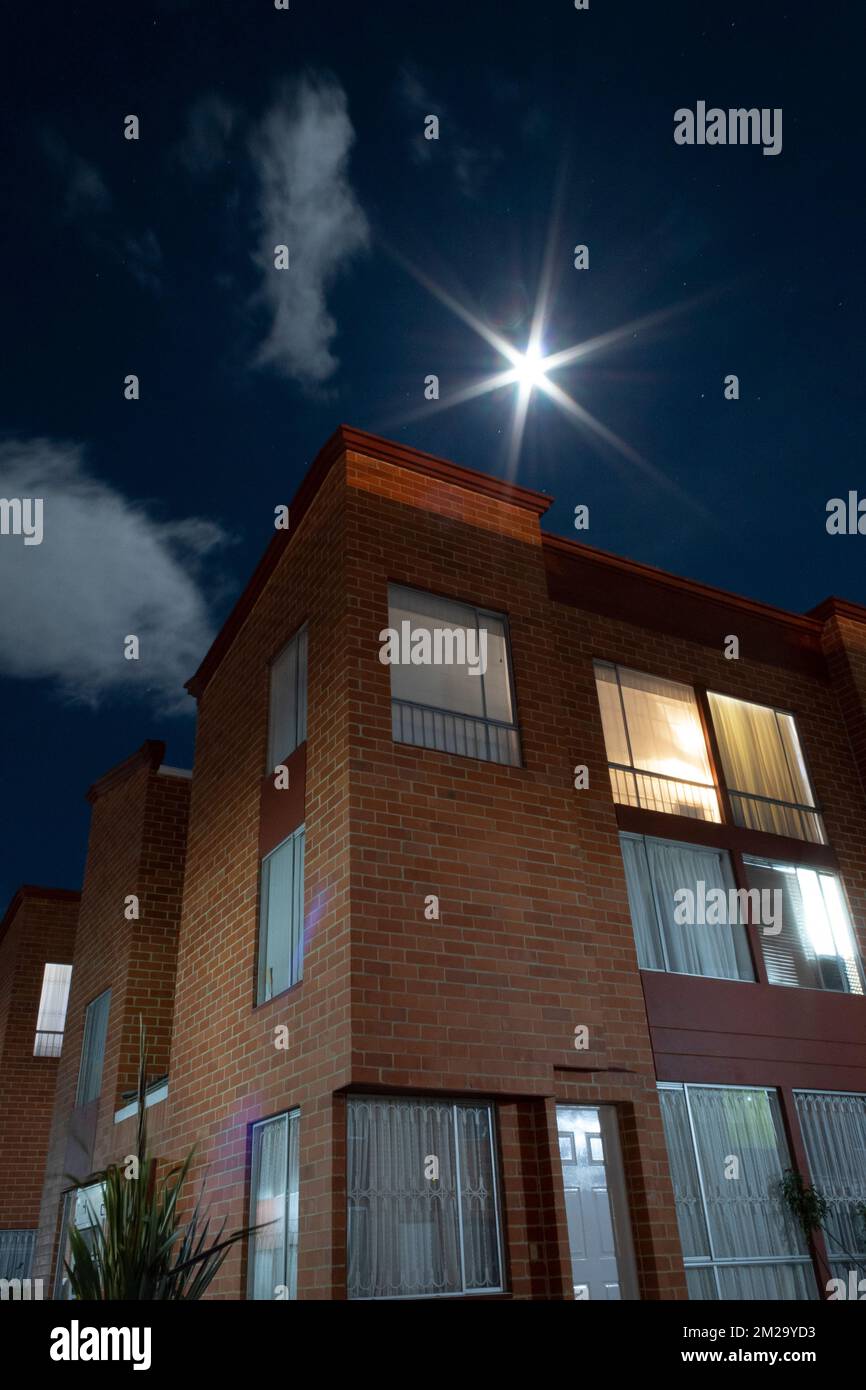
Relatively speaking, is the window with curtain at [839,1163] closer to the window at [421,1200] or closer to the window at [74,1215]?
the window at [421,1200]

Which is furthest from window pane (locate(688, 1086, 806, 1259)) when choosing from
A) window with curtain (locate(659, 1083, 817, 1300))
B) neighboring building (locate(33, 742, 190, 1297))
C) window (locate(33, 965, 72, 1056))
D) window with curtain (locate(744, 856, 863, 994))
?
window (locate(33, 965, 72, 1056))

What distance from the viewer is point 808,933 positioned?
1173 centimetres

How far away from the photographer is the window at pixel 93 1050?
46.8 feet

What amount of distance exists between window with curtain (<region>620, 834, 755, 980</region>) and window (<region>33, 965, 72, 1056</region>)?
1375 cm

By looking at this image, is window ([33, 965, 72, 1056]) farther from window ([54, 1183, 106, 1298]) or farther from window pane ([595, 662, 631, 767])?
window pane ([595, 662, 631, 767])

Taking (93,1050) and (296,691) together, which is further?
(93,1050)

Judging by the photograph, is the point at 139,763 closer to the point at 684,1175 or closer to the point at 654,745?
the point at 654,745

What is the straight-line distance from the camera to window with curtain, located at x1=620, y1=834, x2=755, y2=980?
420 inches

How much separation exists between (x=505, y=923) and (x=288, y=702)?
3.72m

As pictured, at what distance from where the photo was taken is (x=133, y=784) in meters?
15.6

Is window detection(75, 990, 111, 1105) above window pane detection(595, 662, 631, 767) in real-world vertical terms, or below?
below

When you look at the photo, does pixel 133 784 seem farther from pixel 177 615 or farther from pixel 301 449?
pixel 177 615

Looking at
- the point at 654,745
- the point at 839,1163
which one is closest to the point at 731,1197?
the point at 839,1163

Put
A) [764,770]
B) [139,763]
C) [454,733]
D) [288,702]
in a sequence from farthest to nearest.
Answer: [139,763] → [764,770] → [288,702] → [454,733]
